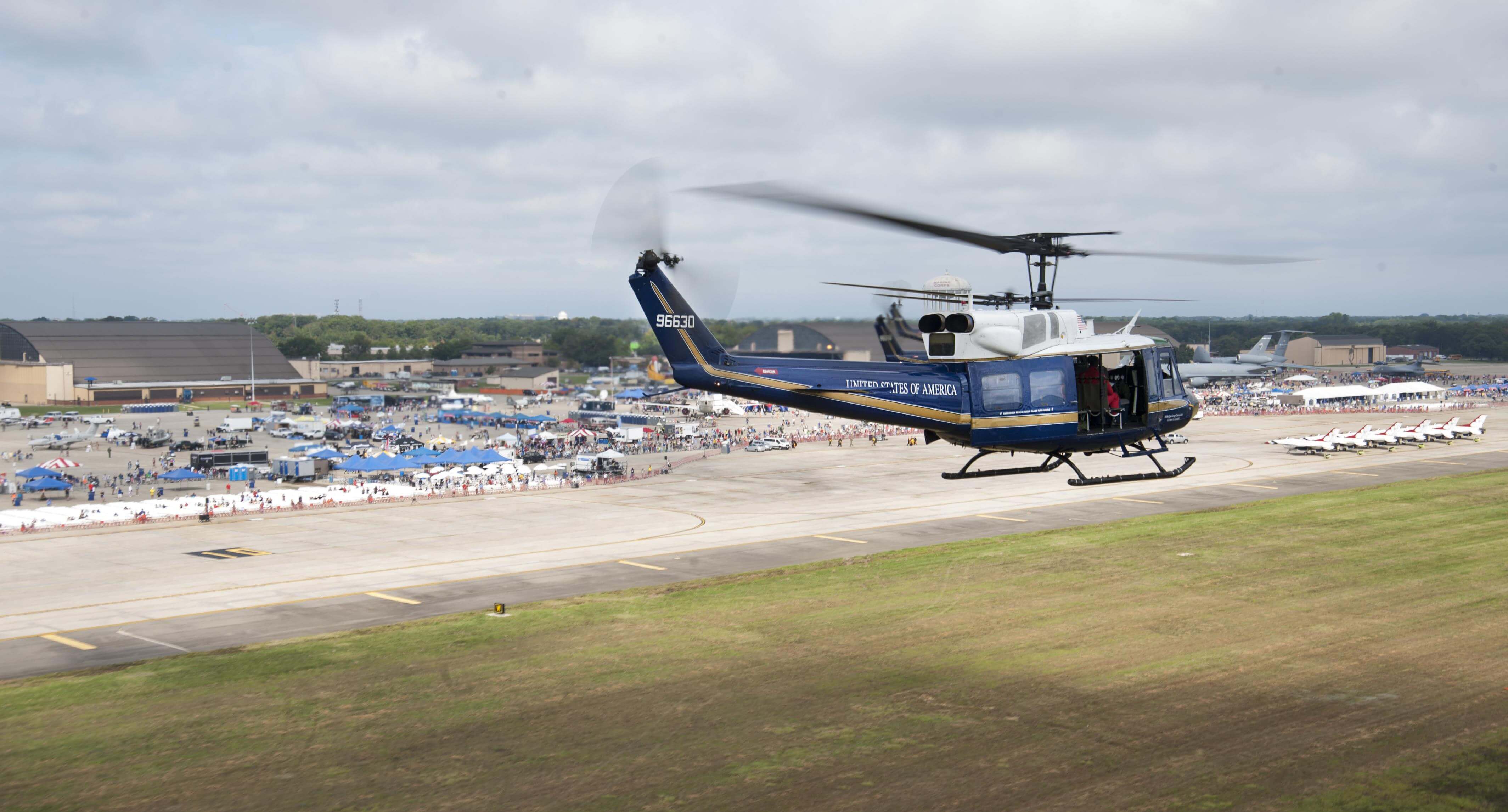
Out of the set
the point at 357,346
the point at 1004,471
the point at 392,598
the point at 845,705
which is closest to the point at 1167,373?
the point at 1004,471

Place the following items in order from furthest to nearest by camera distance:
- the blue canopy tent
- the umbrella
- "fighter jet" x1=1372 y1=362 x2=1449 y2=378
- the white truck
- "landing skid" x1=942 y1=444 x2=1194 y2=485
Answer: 1. "fighter jet" x1=1372 y1=362 x2=1449 y2=378
2. the white truck
3. the blue canopy tent
4. the umbrella
5. "landing skid" x1=942 y1=444 x2=1194 y2=485

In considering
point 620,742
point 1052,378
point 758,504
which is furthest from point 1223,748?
point 758,504

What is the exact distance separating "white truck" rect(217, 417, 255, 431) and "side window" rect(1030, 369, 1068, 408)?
317 feet

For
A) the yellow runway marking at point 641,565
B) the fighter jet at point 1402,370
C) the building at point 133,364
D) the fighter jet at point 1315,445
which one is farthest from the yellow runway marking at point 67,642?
the fighter jet at point 1402,370

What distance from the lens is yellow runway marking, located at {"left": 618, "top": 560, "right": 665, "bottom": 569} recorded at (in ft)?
124

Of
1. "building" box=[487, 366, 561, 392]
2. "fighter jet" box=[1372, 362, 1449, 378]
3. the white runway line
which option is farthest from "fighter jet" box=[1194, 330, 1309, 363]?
the white runway line

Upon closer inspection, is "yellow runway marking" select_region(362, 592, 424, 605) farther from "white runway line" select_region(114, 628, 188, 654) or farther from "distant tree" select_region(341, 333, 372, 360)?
"distant tree" select_region(341, 333, 372, 360)

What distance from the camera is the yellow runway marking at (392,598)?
32.6 m

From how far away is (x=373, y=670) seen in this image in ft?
80.8

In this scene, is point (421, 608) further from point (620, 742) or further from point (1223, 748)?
point (1223, 748)

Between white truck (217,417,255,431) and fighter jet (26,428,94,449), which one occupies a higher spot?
white truck (217,417,255,431)

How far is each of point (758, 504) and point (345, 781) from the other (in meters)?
37.9

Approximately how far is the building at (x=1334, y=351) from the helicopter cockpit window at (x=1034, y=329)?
628ft

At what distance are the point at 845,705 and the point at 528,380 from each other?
492ft
